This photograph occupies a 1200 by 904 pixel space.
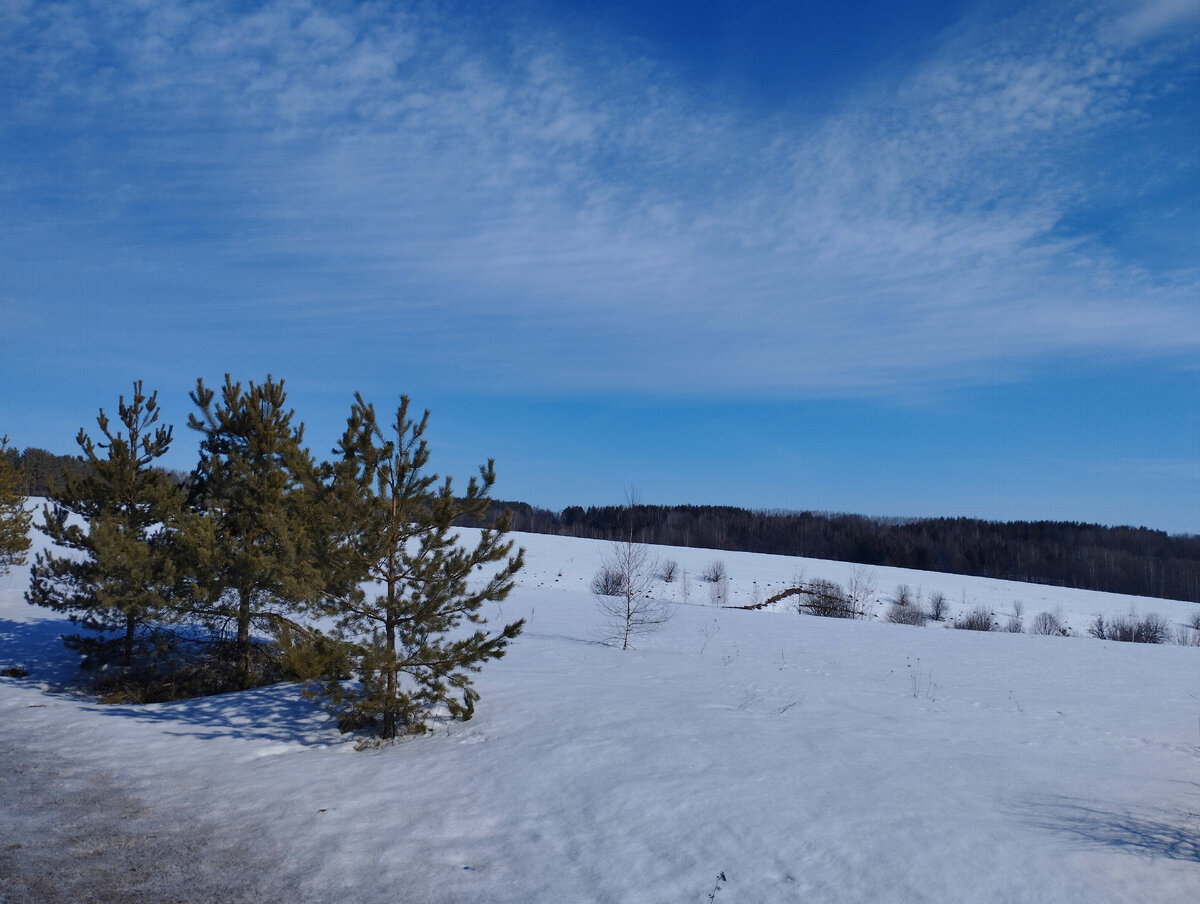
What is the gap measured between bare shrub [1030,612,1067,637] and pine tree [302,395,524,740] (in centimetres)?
3488

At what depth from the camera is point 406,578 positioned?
1006 centimetres

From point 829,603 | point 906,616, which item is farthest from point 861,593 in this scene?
point 829,603

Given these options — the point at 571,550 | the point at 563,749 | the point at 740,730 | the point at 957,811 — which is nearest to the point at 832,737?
the point at 740,730

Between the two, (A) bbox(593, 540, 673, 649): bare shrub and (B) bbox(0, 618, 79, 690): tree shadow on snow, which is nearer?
(B) bbox(0, 618, 79, 690): tree shadow on snow

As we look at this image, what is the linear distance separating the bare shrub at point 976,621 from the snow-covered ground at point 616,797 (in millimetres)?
21919

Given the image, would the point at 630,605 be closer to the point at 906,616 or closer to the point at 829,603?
the point at 829,603

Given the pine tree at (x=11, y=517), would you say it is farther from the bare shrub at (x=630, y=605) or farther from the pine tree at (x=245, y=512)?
the bare shrub at (x=630, y=605)

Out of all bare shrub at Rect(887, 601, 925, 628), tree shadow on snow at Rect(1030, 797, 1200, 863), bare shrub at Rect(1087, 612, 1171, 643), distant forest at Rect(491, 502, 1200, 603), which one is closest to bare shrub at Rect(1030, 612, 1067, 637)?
bare shrub at Rect(1087, 612, 1171, 643)

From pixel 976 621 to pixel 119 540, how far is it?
3745 cm

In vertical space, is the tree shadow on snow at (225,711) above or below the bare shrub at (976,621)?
below

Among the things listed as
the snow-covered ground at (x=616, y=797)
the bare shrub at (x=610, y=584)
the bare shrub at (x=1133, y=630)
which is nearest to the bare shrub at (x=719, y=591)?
the bare shrub at (x=610, y=584)

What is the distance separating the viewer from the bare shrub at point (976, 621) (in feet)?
119

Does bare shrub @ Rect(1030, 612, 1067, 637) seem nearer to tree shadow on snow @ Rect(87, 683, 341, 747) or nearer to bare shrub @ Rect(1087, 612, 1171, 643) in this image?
bare shrub @ Rect(1087, 612, 1171, 643)

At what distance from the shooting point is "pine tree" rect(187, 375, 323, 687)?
12188 millimetres
